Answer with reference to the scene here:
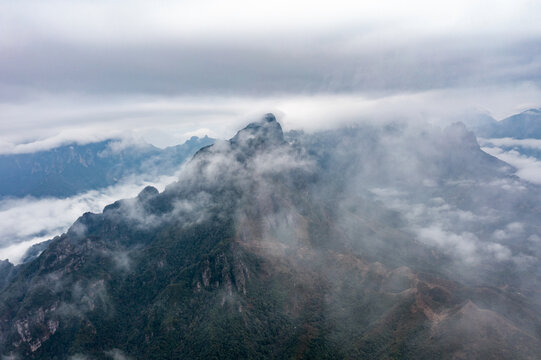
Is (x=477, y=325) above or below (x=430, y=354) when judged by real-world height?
above

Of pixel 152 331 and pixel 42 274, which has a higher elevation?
pixel 42 274

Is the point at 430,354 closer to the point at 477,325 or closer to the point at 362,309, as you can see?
the point at 477,325

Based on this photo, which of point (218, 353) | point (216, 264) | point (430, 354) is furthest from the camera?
point (216, 264)

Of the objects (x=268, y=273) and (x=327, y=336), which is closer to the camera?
(x=327, y=336)

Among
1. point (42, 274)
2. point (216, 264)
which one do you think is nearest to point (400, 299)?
point (216, 264)

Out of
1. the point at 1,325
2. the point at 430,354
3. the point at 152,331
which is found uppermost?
the point at 430,354

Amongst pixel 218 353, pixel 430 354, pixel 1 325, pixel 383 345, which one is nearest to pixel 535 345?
pixel 430 354

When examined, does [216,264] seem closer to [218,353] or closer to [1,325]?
[218,353]

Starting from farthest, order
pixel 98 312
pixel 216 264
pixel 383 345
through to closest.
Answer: pixel 216 264 < pixel 98 312 < pixel 383 345

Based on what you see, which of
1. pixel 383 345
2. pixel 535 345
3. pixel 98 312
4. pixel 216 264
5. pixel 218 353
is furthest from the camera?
pixel 216 264
